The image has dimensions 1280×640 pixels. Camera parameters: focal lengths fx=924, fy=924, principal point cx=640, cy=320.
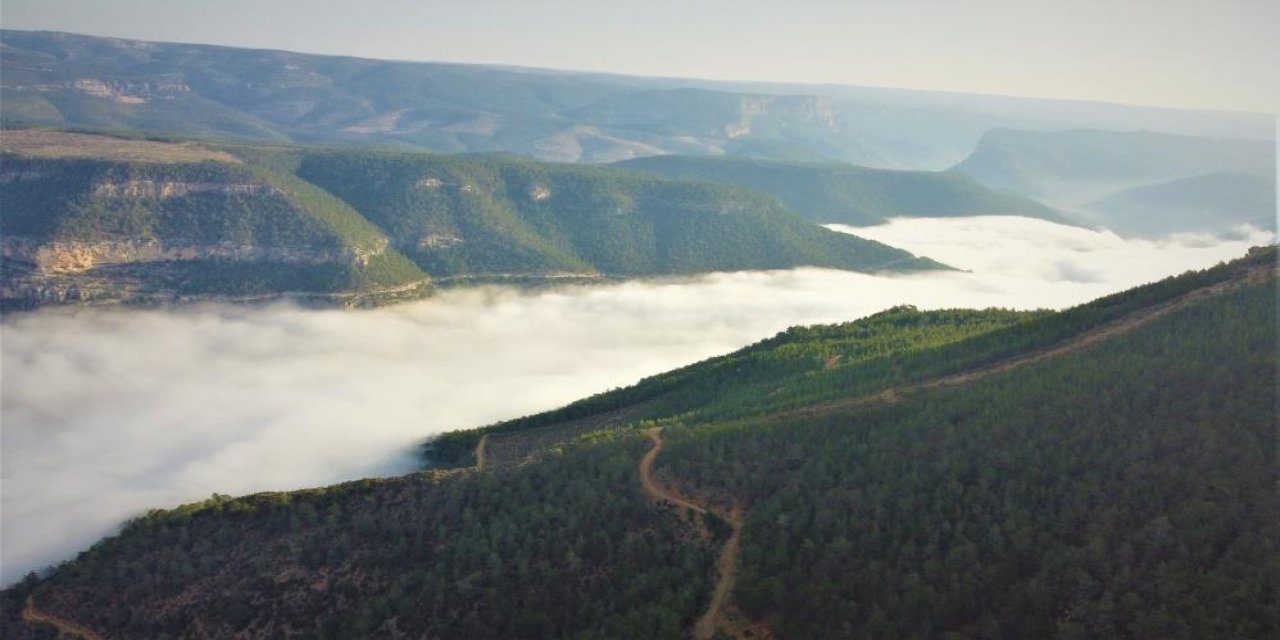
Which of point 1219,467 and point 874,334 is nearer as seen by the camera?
point 1219,467

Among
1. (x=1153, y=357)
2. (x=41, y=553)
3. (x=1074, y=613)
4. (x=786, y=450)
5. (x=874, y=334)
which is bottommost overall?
(x=41, y=553)

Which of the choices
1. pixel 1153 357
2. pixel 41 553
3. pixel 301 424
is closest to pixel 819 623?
pixel 1153 357

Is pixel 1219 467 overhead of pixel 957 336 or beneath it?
beneath

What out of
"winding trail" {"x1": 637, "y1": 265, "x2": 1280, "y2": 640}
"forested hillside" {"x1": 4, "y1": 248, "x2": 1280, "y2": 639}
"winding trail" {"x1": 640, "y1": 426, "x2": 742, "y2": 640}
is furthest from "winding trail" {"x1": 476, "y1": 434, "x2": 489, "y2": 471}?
"winding trail" {"x1": 640, "y1": 426, "x2": 742, "y2": 640}

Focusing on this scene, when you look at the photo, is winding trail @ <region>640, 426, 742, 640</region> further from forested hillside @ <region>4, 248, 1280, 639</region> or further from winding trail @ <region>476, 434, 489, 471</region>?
winding trail @ <region>476, 434, 489, 471</region>

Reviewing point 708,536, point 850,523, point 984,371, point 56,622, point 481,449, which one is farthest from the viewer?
point 481,449

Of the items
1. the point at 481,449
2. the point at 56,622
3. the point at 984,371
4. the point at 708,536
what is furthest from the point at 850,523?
the point at 56,622

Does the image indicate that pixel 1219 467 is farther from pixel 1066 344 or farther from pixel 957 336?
pixel 957 336

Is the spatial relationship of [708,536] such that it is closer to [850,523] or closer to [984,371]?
[850,523]

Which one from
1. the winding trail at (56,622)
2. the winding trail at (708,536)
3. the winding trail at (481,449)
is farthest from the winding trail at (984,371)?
the winding trail at (56,622)
